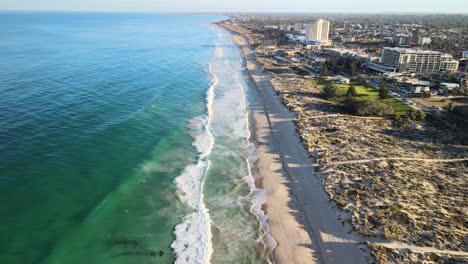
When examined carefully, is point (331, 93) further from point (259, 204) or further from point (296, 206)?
point (259, 204)

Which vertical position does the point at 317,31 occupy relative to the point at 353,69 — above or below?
above

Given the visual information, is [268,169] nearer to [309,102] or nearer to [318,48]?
[309,102]

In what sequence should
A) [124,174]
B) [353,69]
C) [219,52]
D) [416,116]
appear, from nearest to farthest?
[124,174] < [416,116] < [353,69] < [219,52]

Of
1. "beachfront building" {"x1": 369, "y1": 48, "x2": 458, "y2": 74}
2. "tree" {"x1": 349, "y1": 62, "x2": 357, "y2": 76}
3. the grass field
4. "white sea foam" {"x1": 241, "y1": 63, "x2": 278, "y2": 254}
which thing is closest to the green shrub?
the grass field

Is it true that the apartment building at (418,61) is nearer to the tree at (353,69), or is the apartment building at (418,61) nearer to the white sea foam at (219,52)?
the tree at (353,69)

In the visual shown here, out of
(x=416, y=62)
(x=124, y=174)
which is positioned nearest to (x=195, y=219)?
(x=124, y=174)

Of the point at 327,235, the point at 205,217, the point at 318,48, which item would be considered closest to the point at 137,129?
the point at 205,217
